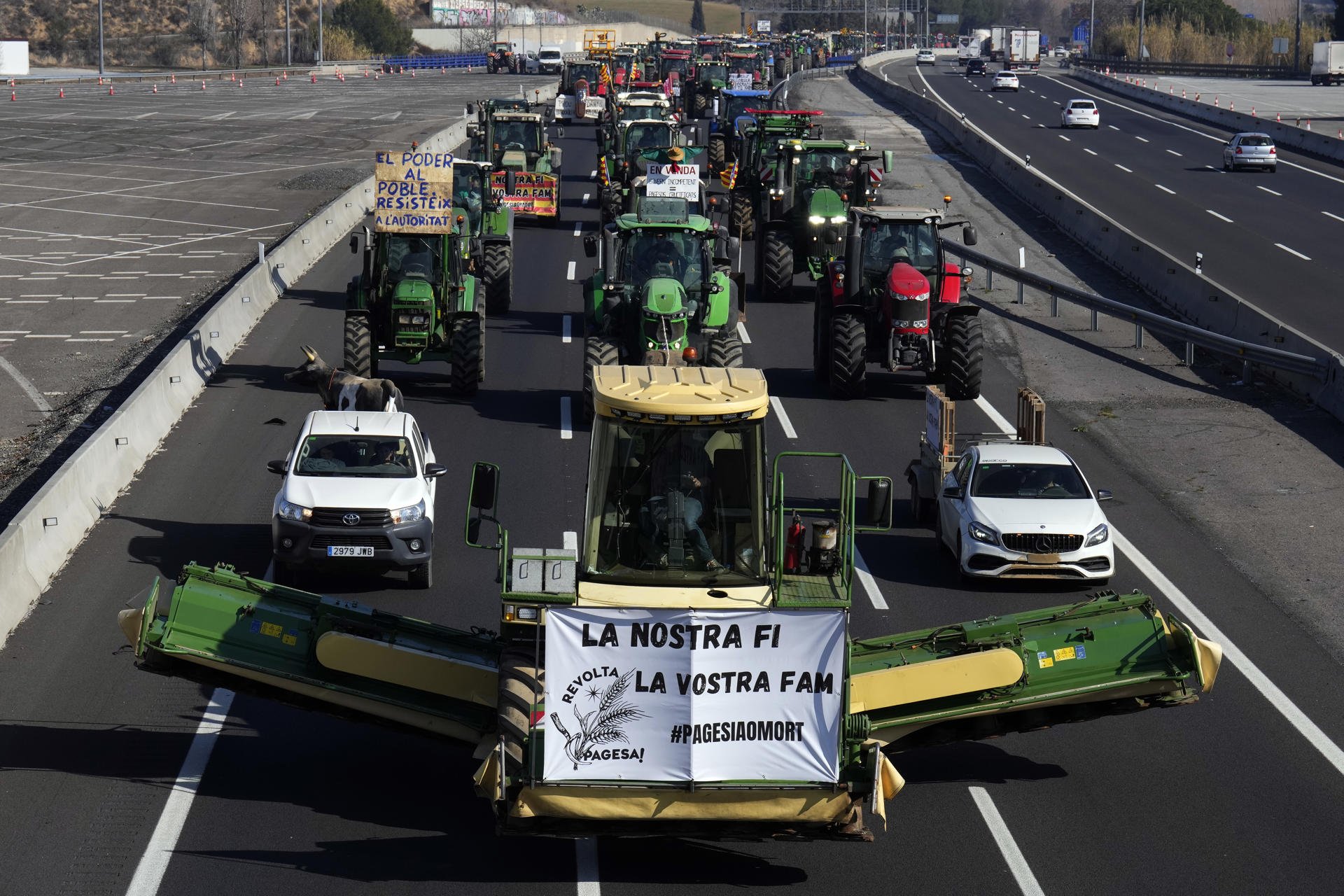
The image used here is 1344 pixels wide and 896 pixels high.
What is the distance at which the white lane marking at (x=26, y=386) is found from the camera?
25.5 m

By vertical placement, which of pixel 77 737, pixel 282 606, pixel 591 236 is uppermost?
pixel 591 236

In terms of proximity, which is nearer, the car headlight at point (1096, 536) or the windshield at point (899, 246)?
the car headlight at point (1096, 536)

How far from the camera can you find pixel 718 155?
2152 inches

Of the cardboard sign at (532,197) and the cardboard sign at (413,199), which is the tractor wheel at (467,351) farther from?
the cardboard sign at (532,197)

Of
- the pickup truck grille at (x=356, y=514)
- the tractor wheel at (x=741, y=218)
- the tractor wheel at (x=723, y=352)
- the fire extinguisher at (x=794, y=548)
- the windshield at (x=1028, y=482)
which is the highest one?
the tractor wheel at (x=741, y=218)

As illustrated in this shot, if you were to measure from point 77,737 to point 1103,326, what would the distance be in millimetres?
23900

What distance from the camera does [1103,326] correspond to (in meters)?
32.9

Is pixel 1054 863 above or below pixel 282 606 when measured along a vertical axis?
below

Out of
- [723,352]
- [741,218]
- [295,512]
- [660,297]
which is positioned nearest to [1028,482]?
[723,352]

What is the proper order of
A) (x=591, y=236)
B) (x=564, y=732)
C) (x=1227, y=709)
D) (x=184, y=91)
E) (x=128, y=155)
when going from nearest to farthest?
1. (x=564, y=732)
2. (x=1227, y=709)
3. (x=591, y=236)
4. (x=128, y=155)
5. (x=184, y=91)

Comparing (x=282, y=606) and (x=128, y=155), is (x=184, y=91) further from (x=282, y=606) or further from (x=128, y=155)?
(x=282, y=606)

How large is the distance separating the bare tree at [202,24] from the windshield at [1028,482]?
122047 millimetres

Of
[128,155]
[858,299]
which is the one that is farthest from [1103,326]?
[128,155]

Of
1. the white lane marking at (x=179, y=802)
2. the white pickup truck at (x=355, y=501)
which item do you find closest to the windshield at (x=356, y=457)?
the white pickup truck at (x=355, y=501)
